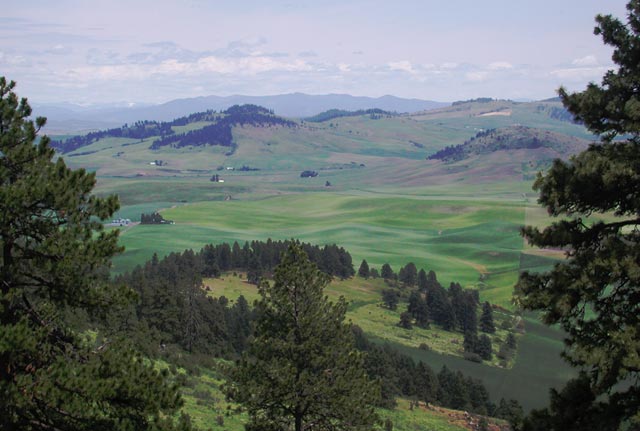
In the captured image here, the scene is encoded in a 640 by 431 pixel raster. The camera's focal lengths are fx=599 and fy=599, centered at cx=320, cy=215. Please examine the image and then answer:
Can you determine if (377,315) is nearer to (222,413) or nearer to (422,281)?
(422,281)

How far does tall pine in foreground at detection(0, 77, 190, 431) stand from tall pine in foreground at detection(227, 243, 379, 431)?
342 inches

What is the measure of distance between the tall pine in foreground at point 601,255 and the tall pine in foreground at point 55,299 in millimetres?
8602

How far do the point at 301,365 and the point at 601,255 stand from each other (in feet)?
46.6

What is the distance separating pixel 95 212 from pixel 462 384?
55.1m

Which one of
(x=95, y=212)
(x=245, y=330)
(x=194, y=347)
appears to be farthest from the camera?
(x=245, y=330)

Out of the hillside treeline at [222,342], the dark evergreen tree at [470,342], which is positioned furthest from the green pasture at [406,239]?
the hillside treeline at [222,342]

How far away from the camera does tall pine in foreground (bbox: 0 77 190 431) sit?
40.9 feet

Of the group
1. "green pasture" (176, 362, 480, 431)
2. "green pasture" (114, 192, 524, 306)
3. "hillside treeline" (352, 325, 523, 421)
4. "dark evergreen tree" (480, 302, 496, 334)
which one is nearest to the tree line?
"dark evergreen tree" (480, 302, 496, 334)

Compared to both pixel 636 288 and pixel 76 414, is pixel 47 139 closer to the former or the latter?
pixel 76 414

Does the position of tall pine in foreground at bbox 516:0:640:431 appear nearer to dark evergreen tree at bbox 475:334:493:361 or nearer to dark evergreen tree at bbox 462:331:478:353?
dark evergreen tree at bbox 475:334:493:361

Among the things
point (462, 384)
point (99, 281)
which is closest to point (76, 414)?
point (99, 281)

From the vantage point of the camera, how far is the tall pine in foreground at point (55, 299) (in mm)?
12477

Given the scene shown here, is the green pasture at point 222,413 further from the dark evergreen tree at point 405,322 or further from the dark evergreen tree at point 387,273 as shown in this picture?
the dark evergreen tree at point 387,273

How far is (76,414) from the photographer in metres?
12.6
